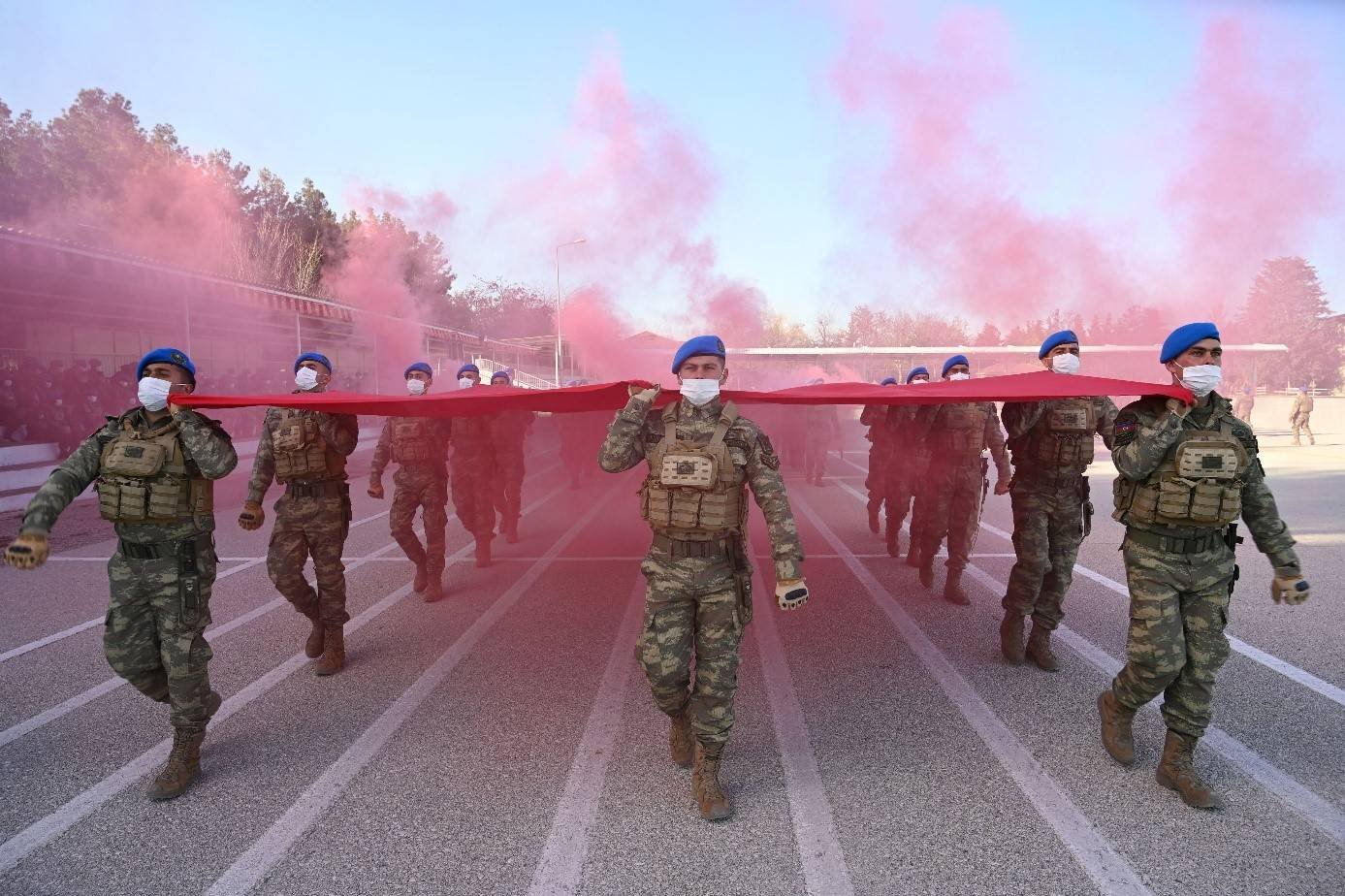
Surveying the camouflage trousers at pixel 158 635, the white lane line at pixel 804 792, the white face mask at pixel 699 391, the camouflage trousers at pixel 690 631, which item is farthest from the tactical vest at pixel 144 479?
the white lane line at pixel 804 792

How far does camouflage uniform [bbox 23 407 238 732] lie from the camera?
3.34 m

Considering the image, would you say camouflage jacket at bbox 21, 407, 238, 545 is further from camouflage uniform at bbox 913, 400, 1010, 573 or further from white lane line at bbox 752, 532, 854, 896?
camouflage uniform at bbox 913, 400, 1010, 573

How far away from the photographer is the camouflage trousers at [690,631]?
3.21 meters

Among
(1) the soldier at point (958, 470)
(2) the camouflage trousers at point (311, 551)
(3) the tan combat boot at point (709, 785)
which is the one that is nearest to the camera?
(3) the tan combat boot at point (709, 785)

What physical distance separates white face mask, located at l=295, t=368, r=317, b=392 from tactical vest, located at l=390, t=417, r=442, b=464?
1210mm

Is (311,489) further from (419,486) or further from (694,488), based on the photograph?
(694,488)

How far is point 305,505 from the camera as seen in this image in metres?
4.68

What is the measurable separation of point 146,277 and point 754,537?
44.9 feet

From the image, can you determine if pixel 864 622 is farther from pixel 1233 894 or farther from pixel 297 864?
pixel 297 864

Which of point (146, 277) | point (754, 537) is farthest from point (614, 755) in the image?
point (146, 277)

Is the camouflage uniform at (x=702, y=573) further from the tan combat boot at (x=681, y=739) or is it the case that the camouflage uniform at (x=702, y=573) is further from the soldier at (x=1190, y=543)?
the soldier at (x=1190, y=543)

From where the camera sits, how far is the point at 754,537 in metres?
8.71

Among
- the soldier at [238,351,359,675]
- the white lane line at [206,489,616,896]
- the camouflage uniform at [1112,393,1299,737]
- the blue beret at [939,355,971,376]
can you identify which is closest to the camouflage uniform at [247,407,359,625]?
the soldier at [238,351,359,675]

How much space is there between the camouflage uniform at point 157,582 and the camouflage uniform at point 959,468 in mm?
5265
